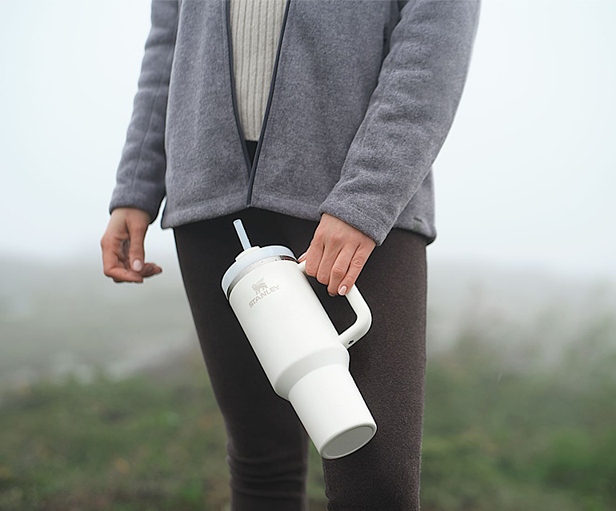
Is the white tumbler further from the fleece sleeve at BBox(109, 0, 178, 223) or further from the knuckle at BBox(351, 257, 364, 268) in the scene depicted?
the fleece sleeve at BBox(109, 0, 178, 223)

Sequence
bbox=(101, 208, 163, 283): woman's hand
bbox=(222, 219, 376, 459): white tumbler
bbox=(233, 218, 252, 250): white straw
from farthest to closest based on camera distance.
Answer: bbox=(101, 208, 163, 283): woman's hand
bbox=(233, 218, 252, 250): white straw
bbox=(222, 219, 376, 459): white tumbler

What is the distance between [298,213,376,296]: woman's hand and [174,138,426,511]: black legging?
0.23ft

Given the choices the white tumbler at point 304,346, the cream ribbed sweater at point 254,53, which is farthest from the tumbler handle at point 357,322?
the cream ribbed sweater at point 254,53

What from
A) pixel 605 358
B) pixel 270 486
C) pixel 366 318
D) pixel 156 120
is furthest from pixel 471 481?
pixel 156 120

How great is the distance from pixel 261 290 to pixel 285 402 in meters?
0.32

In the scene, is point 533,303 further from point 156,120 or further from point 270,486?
point 156,120

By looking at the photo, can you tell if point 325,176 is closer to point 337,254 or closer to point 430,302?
point 337,254

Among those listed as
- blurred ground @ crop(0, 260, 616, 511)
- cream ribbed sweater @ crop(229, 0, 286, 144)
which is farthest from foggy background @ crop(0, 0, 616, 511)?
cream ribbed sweater @ crop(229, 0, 286, 144)

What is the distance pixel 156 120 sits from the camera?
90cm

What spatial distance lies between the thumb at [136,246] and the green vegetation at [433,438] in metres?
0.96

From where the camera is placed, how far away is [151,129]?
0.90m

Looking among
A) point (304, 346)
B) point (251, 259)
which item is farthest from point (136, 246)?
point (304, 346)

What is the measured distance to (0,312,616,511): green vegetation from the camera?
5.14 ft

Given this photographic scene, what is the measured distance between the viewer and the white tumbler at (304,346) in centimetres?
54
